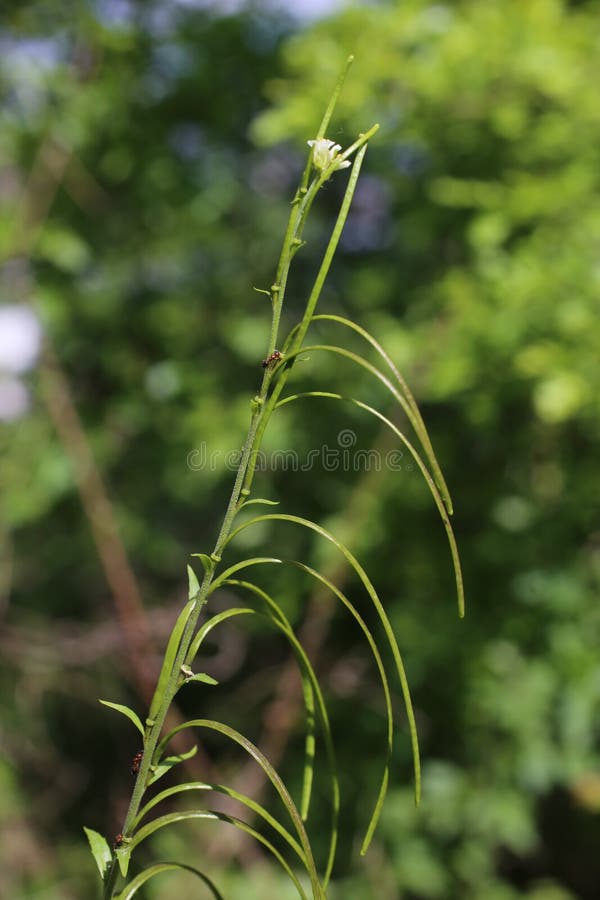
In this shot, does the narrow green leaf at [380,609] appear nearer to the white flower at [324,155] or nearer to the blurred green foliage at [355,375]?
the white flower at [324,155]

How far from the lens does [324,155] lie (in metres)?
0.35

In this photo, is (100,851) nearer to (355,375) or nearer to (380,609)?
(380,609)

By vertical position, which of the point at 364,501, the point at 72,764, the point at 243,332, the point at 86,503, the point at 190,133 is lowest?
the point at 72,764

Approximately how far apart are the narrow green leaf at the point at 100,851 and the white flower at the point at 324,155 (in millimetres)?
286

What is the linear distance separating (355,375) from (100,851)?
1.39 metres

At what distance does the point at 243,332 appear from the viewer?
1.80 metres

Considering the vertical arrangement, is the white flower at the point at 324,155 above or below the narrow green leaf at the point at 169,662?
above

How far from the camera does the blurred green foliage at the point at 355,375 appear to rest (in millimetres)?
1470

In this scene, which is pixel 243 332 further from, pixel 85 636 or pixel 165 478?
pixel 85 636

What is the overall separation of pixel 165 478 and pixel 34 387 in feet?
1.25

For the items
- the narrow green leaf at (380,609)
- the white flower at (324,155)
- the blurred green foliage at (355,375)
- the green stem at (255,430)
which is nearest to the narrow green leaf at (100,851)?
the green stem at (255,430)

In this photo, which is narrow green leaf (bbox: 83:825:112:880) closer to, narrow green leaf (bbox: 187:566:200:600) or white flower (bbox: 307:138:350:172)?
narrow green leaf (bbox: 187:566:200:600)

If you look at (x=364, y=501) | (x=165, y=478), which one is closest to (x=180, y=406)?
(x=165, y=478)

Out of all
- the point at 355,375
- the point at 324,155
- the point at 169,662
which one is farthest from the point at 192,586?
the point at 355,375
